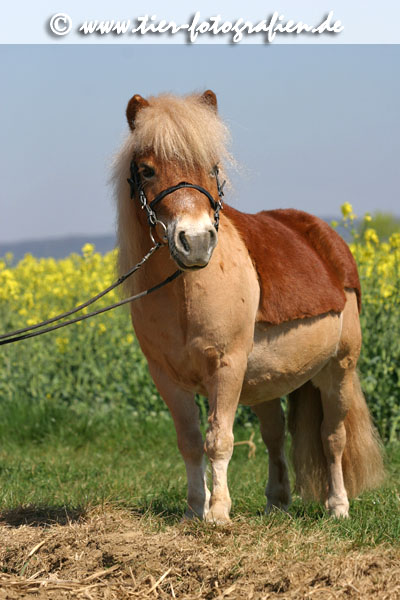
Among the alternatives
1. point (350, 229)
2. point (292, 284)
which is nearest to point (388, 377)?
point (350, 229)

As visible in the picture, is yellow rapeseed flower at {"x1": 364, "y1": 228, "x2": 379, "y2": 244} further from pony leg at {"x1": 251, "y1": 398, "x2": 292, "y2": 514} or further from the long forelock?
the long forelock

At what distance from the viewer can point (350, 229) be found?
332 inches

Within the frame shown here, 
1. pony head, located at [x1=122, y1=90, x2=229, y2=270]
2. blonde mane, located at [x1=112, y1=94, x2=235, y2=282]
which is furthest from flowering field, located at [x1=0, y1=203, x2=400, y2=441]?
pony head, located at [x1=122, y1=90, x2=229, y2=270]

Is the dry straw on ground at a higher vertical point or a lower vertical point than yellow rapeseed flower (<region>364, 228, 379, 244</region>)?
lower

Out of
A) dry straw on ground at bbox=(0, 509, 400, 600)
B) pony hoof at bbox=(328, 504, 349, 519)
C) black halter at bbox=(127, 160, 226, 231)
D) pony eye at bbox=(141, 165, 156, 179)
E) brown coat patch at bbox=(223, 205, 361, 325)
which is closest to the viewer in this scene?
dry straw on ground at bbox=(0, 509, 400, 600)

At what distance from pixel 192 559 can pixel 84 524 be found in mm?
851

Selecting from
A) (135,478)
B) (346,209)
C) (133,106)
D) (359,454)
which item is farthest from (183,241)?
(346,209)

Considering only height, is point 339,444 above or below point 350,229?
below

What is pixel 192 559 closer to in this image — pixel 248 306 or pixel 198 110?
pixel 248 306

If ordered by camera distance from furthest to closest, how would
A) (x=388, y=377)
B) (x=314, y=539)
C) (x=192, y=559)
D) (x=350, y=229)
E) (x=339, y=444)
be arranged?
(x=350, y=229) → (x=388, y=377) → (x=339, y=444) → (x=314, y=539) → (x=192, y=559)

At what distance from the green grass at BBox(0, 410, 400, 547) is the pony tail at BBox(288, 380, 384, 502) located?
4.8 inches

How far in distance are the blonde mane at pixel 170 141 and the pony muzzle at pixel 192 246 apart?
41 cm

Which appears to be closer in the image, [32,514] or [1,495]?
[32,514]

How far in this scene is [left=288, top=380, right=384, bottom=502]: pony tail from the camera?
205 inches
